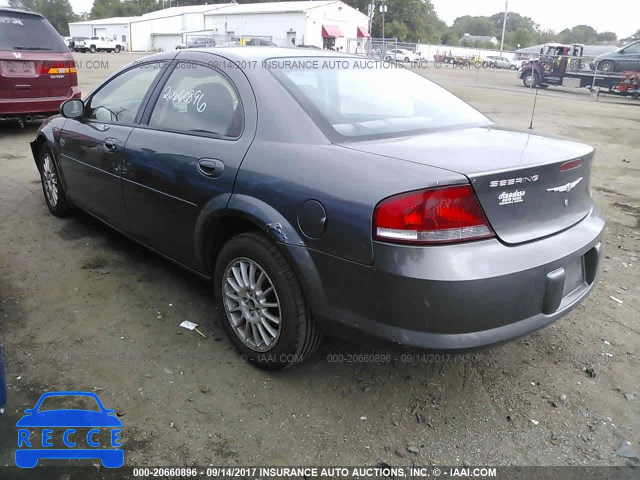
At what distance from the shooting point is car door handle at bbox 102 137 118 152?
3.68 metres

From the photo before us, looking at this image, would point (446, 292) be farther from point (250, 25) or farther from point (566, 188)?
point (250, 25)

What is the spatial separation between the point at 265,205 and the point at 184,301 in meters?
1.33

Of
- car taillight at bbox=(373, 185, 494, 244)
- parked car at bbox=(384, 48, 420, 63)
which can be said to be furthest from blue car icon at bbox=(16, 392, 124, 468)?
parked car at bbox=(384, 48, 420, 63)

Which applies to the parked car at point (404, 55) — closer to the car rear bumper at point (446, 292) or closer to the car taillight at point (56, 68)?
the car taillight at point (56, 68)

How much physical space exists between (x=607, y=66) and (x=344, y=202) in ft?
81.9

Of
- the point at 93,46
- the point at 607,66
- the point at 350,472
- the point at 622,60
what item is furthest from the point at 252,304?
the point at 93,46

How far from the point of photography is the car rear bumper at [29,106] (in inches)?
310

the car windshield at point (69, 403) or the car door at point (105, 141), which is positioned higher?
the car door at point (105, 141)

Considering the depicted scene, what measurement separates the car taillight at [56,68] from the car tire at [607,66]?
2187 centimetres

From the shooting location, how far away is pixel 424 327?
2230mm

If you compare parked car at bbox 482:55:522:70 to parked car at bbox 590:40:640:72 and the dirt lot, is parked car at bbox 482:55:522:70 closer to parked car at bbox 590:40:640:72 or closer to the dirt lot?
parked car at bbox 590:40:640:72

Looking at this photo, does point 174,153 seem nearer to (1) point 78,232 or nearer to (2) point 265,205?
(2) point 265,205

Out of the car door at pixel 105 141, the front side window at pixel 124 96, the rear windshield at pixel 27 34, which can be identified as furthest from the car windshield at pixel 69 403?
the rear windshield at pixel 27 34

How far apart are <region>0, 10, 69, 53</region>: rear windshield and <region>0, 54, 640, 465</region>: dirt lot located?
17.2 ft
